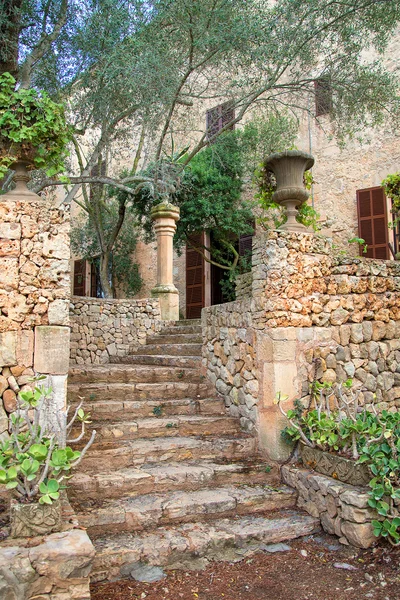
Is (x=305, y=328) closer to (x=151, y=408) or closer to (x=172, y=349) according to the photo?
(x=151, y=408)

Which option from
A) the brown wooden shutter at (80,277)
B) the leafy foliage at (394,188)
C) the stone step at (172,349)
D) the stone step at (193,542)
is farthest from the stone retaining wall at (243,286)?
the brown wooden shutter at (80,277)

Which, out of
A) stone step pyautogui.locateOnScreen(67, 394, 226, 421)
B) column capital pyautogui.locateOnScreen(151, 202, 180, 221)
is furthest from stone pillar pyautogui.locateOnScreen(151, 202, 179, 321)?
stone step pyautogui.locateOnScreen(67, 394, 226, 421)

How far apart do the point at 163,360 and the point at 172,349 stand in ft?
1.82

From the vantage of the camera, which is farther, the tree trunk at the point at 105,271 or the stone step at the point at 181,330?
the tree trunk at the point at 105,271

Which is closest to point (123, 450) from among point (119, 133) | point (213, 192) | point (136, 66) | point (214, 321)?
point (214, 321)

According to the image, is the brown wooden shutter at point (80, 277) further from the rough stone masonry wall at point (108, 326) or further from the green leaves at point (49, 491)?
the green leaves at point (49, 491)

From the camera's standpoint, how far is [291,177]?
5.19 meters

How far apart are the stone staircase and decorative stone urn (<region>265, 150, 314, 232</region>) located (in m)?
2.21

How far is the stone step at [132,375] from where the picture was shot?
578 centimetres

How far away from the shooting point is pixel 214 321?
5801 millimetres

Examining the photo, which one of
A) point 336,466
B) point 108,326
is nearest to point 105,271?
point 108,326

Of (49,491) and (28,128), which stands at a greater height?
(28,128)

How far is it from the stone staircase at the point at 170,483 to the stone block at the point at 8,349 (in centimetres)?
103

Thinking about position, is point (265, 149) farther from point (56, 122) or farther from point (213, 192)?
point (56, 122)
